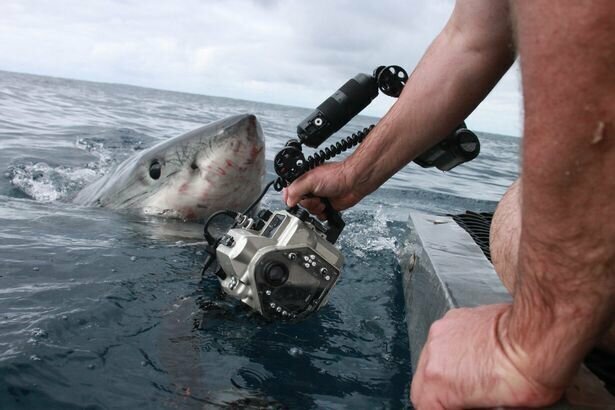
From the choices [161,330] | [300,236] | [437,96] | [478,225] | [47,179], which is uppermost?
[437,96]

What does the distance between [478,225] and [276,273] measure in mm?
1941

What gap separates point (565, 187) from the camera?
0.86 metres

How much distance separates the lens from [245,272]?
1854 mm

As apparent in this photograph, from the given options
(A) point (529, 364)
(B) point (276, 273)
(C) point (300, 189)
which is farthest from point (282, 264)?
(A) point (529, 364)

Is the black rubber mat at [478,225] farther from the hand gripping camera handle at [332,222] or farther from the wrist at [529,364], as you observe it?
the wrist at [529,364]

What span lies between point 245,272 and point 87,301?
0.89 meters

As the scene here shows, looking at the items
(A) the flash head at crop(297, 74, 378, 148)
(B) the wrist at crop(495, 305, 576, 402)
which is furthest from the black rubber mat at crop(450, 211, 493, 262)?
(B) the wrist at crop(495, 305, 576, 402)

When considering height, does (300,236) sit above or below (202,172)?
above

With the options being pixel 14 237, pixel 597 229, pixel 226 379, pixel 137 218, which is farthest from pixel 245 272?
pixel 137 218

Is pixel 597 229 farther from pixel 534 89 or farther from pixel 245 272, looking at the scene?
pixel 245 272

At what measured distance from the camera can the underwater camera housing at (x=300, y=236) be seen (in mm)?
1846

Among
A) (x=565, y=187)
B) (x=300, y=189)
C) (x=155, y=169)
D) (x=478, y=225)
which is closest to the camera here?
(x=565, y=187)

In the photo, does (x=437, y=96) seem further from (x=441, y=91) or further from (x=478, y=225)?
(x=478, y=225)

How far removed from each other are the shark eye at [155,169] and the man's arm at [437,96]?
84.3 inches
